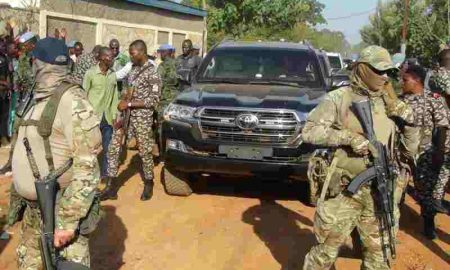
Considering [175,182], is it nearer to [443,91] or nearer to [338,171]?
[443,91]

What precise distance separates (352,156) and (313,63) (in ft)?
11.4

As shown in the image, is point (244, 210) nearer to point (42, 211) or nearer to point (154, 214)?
point (154, 214)

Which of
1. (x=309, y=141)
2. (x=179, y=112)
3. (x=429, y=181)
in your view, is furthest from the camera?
(x=179, y=112)

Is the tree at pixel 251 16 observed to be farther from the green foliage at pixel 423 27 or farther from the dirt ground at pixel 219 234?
the dirt ground at pixel 219 234

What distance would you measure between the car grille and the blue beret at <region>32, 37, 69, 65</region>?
2949 millimetres

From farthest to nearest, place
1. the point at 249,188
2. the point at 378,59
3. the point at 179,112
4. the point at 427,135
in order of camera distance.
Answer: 1. the point at 249,188
2. the point at 179,112
3. the point at 427,135
4. the point at 378,59

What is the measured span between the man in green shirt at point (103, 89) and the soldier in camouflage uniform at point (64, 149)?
3333 mm

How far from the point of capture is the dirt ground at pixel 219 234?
4.65m

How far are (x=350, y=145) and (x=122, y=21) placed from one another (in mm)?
11860

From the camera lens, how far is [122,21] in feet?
47.1

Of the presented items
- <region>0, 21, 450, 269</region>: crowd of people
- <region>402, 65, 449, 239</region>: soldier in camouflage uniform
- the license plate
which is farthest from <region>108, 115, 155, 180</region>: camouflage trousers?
<region>402, 65, 449, 239</region>: soldier in camouflage uniform

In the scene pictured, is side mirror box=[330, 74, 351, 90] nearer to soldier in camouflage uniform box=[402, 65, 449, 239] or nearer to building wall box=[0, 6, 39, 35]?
soldier in camouflage uniform box=[402, 65, 449, 239]

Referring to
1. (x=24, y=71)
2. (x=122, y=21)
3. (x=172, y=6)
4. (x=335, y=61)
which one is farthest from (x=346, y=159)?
(x=172, y=6)

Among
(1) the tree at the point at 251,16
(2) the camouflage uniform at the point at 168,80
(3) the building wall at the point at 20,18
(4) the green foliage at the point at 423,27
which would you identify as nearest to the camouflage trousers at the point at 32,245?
(2) the camouflage uniform at the point at 168,80
